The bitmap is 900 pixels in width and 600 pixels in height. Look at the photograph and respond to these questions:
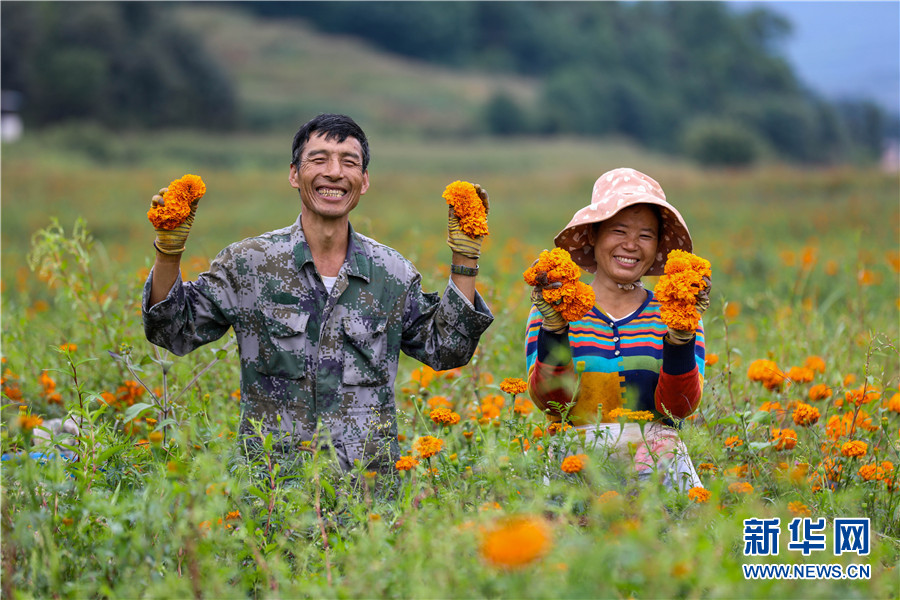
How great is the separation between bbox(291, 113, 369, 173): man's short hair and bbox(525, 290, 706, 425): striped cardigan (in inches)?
30.8

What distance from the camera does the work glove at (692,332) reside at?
2.14m

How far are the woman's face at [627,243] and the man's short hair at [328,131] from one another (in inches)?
30.8

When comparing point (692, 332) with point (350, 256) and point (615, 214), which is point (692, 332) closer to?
point (615, 214)

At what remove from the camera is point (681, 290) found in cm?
209

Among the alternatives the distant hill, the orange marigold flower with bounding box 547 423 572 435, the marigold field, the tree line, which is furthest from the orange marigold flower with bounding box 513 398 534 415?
the distant hill

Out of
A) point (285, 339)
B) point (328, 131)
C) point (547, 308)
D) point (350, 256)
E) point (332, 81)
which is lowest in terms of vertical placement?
point (285, 339)

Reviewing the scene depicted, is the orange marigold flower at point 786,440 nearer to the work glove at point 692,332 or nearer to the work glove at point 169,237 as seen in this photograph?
the work glove at point 692,332

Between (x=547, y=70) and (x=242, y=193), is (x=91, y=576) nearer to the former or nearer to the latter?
(x=242, y=193)

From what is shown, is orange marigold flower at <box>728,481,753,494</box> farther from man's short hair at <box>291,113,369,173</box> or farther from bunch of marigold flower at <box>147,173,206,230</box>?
bunch of marigold flower at <box>147,173,206,230</box>

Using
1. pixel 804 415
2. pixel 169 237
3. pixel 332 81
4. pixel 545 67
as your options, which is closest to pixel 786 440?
pixel 804 415

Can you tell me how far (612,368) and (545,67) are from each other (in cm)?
6039

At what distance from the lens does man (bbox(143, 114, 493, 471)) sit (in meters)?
2.53

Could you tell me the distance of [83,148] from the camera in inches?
932

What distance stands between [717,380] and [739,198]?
1182 cm
